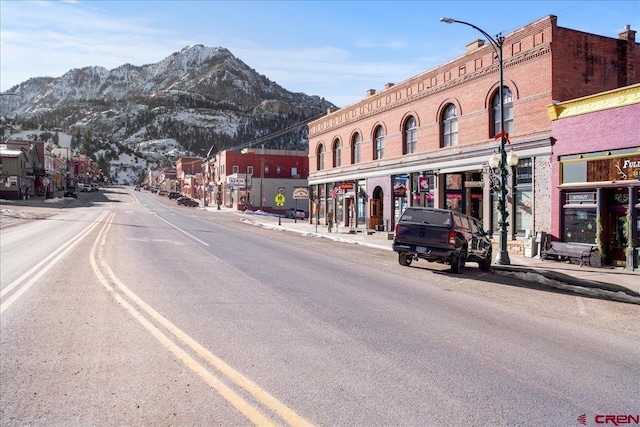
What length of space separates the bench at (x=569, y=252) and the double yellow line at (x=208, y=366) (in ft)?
49.5

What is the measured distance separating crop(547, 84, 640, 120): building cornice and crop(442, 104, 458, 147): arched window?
21.3 feet

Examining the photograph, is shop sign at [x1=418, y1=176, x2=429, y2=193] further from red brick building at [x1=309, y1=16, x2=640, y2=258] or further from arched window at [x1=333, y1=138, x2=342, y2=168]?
arched window at [x1=333, y1=138, x2=342, y2=168]

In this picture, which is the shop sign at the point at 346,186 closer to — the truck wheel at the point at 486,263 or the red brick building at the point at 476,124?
the red brick building at the point at 476,124

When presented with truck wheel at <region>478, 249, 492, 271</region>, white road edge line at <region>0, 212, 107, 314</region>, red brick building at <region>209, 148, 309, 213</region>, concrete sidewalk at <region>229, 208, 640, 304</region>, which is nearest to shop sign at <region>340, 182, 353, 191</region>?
concrete sidewalk at <region>229, 208, 640, 304</region>

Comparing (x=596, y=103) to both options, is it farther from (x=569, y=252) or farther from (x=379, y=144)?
(x=379, y=144)

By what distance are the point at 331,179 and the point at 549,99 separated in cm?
2218

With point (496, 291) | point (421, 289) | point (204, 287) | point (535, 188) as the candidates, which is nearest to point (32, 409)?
point (204, 287)

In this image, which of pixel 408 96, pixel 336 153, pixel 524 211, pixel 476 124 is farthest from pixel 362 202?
pixel 524 211

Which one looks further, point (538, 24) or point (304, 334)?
point (538, 24)

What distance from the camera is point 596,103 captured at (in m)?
17.6

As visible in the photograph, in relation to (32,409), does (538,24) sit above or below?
above

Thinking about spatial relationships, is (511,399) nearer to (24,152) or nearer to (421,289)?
(421,289)

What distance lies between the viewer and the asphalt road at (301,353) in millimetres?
4348

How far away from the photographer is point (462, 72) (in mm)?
24781
